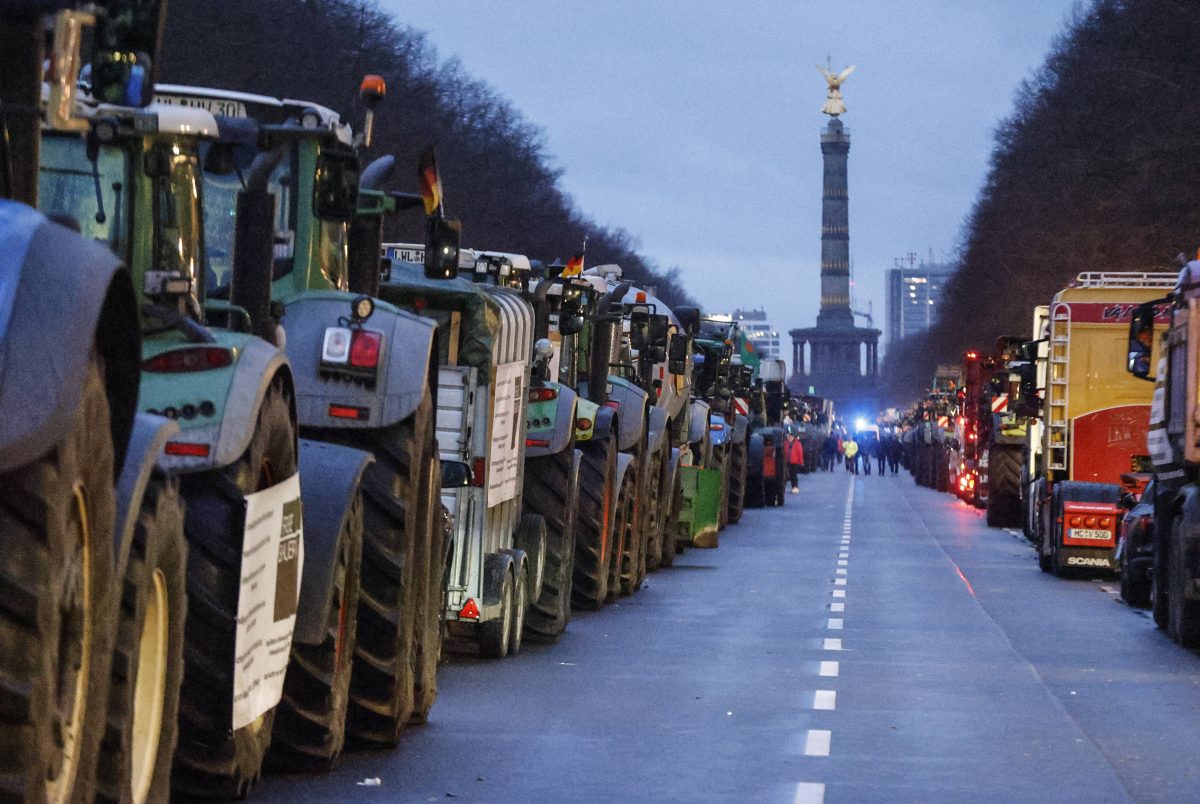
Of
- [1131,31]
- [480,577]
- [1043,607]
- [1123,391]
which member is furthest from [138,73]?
[1131,31]

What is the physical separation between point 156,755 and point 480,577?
7944 mm

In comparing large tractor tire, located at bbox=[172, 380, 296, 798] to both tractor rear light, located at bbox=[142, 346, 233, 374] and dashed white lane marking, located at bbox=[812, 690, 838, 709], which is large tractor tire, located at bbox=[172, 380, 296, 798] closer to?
tractor rear light, located at bbox=[142, 346, 233, 374]

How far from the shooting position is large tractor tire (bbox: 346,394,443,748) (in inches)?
427

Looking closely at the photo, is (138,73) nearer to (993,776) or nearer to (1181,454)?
(993,776)

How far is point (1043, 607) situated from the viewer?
74.7ft

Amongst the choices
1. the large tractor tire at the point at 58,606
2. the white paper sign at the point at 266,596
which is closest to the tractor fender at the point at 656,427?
the white paper sign at the point at 266,596

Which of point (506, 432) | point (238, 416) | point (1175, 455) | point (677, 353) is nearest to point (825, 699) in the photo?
point (506, 432)

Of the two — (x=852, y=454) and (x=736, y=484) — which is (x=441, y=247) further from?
(x=852, y=454)

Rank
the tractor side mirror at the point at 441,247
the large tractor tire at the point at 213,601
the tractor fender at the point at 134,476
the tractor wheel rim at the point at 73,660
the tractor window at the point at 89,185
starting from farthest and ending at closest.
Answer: the tractor side mirror at the point at 441,247 < the tractor window at the point at 89,185 < the large tractor tire at the point at 213,601 < the tractor fender at the point at 134,476 < the tractor wheel rim at the point at 73,660

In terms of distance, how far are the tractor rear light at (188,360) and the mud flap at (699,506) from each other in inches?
900

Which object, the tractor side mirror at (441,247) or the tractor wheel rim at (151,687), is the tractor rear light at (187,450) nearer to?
the tractor wheel rim at (151,687)

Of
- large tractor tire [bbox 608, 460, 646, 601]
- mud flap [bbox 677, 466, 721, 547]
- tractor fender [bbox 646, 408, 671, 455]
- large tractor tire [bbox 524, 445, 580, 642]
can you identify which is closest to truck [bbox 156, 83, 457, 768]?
large tractor tire [bbox 524, 445, 580, 642]

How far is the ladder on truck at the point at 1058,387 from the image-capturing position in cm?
2844

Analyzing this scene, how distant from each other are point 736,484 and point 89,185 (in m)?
33.4
